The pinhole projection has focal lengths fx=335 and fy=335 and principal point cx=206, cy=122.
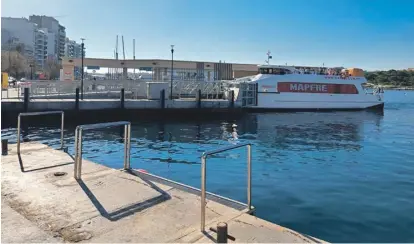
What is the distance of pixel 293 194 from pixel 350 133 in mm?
14359

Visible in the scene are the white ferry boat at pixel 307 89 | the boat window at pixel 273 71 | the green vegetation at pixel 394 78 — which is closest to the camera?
the white ferry boat at pixel 307 89

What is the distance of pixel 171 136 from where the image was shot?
18219mm

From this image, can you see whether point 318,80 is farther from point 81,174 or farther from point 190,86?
point 81,174

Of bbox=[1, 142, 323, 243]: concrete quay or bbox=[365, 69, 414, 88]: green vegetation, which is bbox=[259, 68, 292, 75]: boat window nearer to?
bbox=[1, 142, 323, 243]: concrete quay

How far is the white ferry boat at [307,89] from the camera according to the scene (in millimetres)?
34219

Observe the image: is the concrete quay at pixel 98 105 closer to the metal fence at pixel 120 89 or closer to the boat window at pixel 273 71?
the metal fence at pixel 120 89

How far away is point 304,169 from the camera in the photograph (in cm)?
1086

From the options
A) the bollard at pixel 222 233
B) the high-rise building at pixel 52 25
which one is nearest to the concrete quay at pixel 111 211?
the bollard at pixel 222 233

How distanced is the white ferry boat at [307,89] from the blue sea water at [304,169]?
1307 cm

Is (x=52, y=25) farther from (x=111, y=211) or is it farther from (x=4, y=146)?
(x=111, y=211)

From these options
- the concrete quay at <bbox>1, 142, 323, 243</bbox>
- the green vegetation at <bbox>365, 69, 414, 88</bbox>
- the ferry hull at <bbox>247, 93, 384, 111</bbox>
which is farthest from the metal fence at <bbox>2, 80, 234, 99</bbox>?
the green vegetation at <bbox>365, 69, 414, 88</bbox>

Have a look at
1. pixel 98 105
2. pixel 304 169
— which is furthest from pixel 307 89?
pixel 304 169

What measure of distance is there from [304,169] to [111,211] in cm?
758

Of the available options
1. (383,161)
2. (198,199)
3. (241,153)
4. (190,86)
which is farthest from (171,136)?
(190,86)
